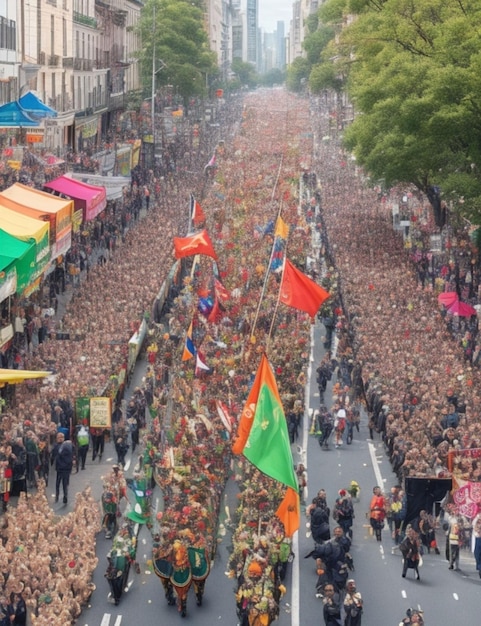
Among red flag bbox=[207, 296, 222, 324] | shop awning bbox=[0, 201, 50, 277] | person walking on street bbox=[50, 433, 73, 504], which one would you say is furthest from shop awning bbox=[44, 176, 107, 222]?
person walking on street bbox=[50, 433, 73, 504]

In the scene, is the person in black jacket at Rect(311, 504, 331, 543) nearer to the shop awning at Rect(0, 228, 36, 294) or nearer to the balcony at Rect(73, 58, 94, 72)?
the shop awning at Rect(0, 228, 36, 294)

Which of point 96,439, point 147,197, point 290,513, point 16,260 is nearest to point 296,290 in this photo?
point 16,260

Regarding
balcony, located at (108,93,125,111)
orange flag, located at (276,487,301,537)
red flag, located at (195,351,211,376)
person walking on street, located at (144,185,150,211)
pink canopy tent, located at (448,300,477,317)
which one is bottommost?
orange flag, located at (276,487,301,537)

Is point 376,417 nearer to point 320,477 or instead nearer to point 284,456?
point 320,477

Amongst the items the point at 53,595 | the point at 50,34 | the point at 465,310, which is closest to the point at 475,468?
the point at 53,595

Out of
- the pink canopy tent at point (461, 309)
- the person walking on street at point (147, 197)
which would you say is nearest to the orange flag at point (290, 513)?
the pink canopy tent at point (461, 309)

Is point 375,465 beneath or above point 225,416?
beneath

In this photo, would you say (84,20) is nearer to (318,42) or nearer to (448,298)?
(448,298)
